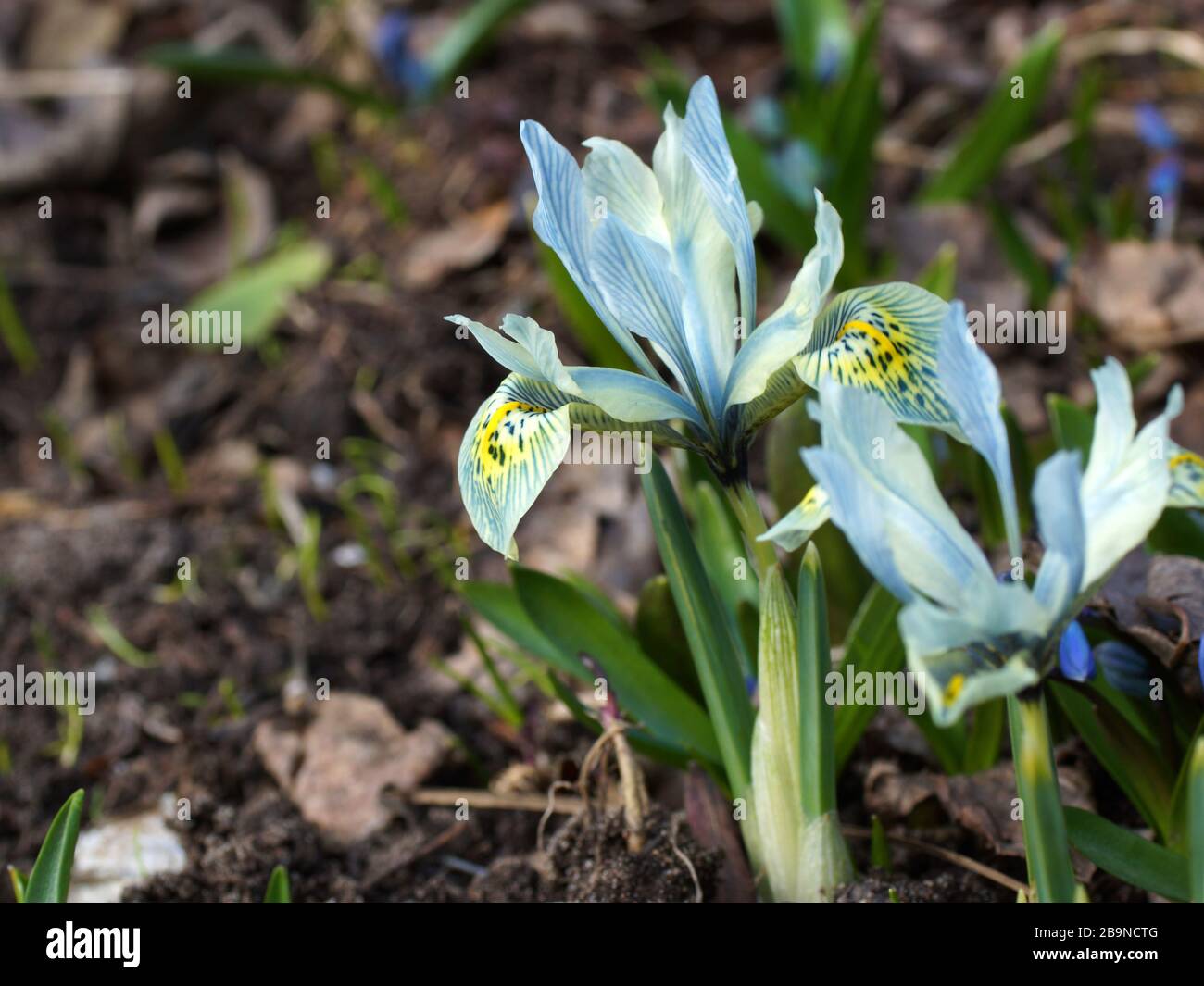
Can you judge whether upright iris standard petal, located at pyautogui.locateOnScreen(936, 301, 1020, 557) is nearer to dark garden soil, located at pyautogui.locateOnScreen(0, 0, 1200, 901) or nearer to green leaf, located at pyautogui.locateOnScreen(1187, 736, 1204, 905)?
green leaf, located at pyautogui.locateOnScreen(1187, 736, 1204, 905)

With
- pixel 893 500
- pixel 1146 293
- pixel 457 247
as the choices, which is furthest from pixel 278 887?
pixel 457 247

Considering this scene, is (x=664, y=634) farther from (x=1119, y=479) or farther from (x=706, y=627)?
(x=1119, y=479)

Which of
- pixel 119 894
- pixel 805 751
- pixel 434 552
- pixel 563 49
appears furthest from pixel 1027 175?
pixel 119 894

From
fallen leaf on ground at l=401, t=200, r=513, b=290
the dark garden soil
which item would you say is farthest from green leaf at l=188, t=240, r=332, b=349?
fallen leaf on ground at l=401, t=200, r=513, b=290
